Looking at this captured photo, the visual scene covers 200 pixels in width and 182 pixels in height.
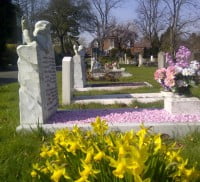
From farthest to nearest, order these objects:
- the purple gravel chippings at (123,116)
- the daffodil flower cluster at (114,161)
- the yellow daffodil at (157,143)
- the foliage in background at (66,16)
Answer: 1. the foliage in background at (66,16)
2. the purple gravel chippings at (123,116)
3. the yellow daffodil at (157,143)
4. the daffodil flower cluster at (114,161)

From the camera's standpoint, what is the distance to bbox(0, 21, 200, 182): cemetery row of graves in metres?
2.33

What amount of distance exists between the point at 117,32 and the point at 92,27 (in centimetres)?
1337

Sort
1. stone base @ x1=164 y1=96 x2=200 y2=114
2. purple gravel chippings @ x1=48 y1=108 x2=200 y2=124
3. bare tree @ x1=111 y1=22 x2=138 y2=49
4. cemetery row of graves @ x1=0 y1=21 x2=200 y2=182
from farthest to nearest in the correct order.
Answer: bare tree @ x1=111 y1=22 x2=138 y2=49, stone base @ x1=164 y1=96 x2=200 y2=114, purple gravel chippings @ x1=48 y1=108 x2=200 y2=124, cemetery row of graves @ x1=0 y1=21 x2=200 y2=182

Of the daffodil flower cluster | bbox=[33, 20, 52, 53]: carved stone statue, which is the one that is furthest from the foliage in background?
the daffodil flower cluster

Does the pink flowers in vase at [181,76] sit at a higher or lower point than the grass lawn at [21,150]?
higher

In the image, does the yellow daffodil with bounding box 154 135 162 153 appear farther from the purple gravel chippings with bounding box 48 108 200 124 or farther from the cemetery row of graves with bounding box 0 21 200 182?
the purple gravel chippings with bounding box 48 108 200 124

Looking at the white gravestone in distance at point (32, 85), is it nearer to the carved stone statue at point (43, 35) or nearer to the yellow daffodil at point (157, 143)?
the carved stone statue at point (43, 35)

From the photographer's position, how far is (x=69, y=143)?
2.68m

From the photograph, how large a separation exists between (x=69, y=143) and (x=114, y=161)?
0.71m

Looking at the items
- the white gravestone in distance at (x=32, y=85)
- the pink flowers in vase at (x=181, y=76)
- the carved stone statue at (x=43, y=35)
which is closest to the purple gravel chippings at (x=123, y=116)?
the white gravestone in distance at (x=32, y=85)

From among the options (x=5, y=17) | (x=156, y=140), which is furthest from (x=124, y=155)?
(x=5, y=17)

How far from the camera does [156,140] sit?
8.55 feet

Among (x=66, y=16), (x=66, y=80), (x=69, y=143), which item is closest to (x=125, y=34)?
(x=66, y=16)

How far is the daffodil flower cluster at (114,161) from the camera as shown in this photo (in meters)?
2.04
